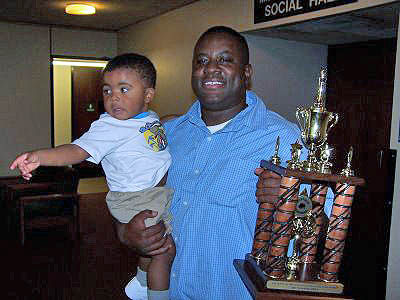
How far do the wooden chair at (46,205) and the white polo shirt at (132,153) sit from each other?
331cm

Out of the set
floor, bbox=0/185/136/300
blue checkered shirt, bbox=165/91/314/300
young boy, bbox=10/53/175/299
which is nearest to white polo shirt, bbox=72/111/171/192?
young boy, bbox=10/53/175/299

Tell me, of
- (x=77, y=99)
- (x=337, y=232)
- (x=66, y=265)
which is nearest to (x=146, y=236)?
(x=337, y=232)

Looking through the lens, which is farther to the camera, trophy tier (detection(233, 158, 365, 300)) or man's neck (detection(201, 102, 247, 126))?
man's neck (detection(201, 102, 247, 126))

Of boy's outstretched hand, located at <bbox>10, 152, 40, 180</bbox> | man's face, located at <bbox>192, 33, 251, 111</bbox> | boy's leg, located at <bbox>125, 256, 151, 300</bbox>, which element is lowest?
boy's leg, located at <bbox>125, 256, 151, 300</bbox>

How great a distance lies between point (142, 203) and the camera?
1.71 meters

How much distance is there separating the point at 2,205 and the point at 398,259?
517 cm

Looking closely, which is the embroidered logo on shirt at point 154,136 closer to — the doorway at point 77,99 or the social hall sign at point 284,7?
the social hall sign at point 284,7

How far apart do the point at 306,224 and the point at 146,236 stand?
2.26 feet

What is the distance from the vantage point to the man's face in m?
1.59

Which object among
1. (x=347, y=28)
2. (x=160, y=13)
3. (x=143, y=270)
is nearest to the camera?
(x=143, y=270)

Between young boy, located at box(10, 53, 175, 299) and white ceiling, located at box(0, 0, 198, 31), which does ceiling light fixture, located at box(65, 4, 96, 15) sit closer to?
white ceiling, located at box(0, 0, 198, 31)

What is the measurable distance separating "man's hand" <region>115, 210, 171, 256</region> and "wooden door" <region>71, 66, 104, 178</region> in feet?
24.5

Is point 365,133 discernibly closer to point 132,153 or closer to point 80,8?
point 132,153

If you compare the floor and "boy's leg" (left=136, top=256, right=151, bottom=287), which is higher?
"boy's leg" (left=136, top=256, right=151, bottom=287)
